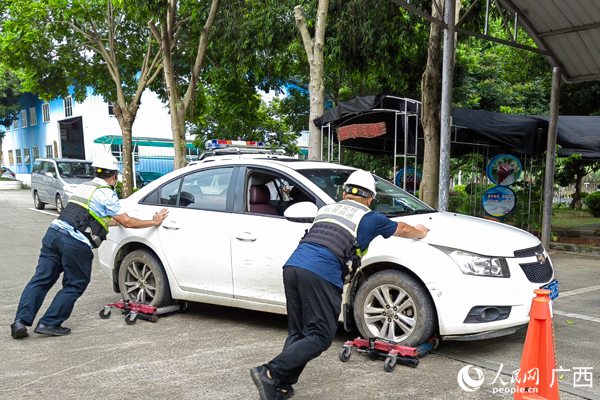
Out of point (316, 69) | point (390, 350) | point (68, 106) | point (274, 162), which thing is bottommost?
point (390, 350)

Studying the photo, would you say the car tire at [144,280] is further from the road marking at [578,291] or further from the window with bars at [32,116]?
the window with bars at [32,116]

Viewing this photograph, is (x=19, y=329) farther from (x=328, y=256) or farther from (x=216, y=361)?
(x=328, y=256)

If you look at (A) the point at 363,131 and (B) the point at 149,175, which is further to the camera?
(B) the point at 149,175

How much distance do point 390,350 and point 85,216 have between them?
3.05m

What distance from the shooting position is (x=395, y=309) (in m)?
4.42

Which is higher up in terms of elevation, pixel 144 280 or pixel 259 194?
pixel 259 194

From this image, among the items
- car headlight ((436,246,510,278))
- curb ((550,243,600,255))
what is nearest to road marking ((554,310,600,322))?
car headlight ((436,246,510,278))

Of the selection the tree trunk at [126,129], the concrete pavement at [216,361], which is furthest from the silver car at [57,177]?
the concrete pavement at [216,361]

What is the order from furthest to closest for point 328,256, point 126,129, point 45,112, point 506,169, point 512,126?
point 45,112 < point 126,129 < point 506,169 < point 512,126 < point 328,256

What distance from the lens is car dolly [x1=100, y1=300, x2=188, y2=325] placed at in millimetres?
5477

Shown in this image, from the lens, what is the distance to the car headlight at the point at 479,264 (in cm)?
418

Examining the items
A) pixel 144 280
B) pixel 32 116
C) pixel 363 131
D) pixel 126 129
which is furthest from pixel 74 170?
pixel 32 116

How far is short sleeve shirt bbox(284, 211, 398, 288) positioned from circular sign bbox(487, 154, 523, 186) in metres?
8.27

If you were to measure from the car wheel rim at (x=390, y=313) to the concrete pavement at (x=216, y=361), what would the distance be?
10.5 inches
